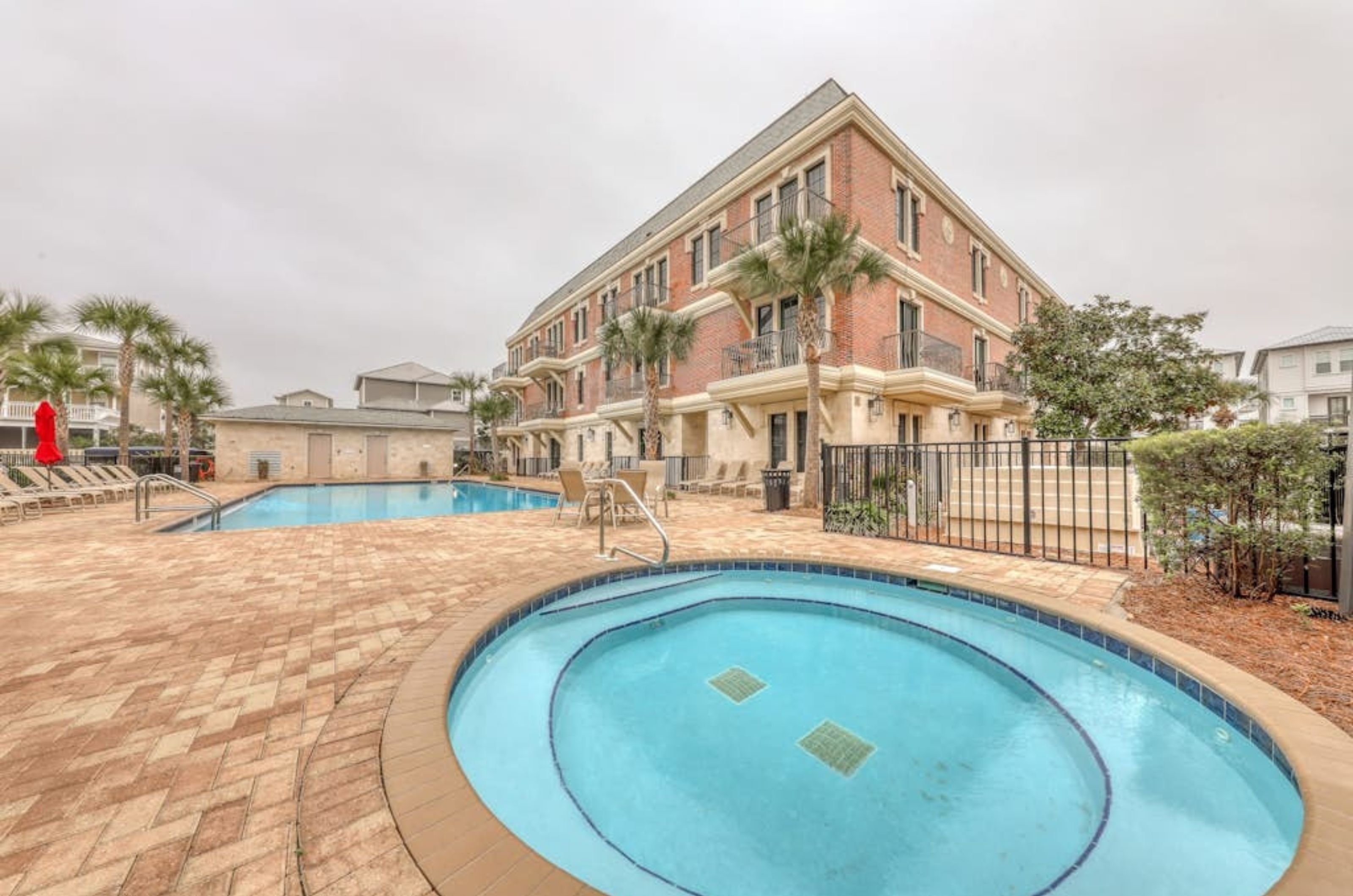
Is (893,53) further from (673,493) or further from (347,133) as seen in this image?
(347,133)

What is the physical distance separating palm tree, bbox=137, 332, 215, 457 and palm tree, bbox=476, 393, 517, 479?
1280cm

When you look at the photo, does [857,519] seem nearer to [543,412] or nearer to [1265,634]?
[1265,634]

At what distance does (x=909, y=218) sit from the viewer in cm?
1434

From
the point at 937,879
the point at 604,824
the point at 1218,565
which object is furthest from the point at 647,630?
the point at 1218,565

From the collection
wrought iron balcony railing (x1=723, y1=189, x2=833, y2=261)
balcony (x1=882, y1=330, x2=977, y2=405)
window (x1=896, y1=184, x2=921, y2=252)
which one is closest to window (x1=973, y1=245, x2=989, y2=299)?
window (x1=896, y1=184, x2=921, y2=252)

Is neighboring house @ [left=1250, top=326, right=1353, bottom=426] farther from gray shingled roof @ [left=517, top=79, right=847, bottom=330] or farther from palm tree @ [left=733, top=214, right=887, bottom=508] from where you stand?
palm tree @ [left=733, top=214, right=887, bottom=508]

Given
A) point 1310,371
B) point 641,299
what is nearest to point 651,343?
point 641,299

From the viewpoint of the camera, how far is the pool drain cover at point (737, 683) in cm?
307

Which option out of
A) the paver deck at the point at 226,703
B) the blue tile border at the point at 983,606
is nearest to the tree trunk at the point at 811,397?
the paver deck at the point at 226,703

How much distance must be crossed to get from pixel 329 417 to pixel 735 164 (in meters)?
24.0

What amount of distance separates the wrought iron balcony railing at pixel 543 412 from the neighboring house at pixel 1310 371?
44796 mm

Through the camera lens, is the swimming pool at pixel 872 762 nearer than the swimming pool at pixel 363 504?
Yes

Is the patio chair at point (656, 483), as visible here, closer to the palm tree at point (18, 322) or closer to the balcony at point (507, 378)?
the palm tree at point (18, 322)

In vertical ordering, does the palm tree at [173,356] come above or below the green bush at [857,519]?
above
